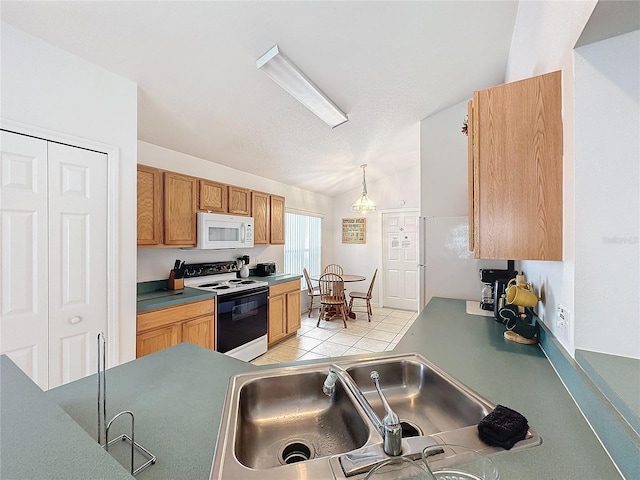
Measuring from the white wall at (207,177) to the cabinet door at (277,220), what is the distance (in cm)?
30

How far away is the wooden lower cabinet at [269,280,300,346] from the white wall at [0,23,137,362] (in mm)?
1754

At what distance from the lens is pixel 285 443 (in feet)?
3.03

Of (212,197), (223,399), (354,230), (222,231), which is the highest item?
(212,197)

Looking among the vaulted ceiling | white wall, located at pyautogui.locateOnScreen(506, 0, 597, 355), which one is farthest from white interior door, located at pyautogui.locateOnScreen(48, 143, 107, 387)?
white wall, located at pyautogui.locateOnScreen(506, 0, 597, 355)

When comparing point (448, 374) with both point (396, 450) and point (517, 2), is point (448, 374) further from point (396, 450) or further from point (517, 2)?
point (517, 2)

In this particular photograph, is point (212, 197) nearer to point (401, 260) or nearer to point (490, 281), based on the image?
point (490, 281)

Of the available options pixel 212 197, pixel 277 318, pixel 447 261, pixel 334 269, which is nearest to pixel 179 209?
pixel 212 197

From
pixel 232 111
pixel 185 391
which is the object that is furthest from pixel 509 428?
pixel 232 111

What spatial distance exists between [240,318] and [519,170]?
2791mm

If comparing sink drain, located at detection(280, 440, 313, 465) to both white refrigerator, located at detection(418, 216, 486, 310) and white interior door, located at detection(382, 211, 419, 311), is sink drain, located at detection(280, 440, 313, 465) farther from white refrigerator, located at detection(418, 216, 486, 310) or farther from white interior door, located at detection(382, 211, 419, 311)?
white interior door, located at detection(382, 211, 419, 311)

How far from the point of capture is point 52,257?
1.66 metres

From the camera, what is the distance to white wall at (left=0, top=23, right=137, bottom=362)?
4.94ft

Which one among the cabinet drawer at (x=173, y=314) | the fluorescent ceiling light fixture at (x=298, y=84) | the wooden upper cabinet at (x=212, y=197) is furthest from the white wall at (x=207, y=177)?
the fluorescent ceiling light fixture at (x=298, y=84)

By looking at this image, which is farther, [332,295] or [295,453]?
[332,295]
